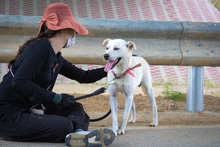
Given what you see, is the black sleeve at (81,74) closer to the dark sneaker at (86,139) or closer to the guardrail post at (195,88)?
the dark sneaker at (86,139)

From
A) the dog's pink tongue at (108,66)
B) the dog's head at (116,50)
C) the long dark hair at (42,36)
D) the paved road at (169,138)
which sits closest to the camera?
the paved road at (169,138)

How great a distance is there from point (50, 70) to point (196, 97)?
8.26ft

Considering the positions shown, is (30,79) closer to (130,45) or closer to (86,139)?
(86,139)

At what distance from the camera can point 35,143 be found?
2.79m

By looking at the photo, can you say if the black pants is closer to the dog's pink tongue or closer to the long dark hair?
the long dark hair

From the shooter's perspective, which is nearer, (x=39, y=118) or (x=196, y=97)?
(x=39, y=118)

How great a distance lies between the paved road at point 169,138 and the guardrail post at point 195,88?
1.01m

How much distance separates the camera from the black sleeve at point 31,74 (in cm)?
268

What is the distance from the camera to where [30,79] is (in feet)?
9.42

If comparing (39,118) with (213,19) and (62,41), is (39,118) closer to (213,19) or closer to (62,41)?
(62,41)

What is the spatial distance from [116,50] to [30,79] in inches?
53.8

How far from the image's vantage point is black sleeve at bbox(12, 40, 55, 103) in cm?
268

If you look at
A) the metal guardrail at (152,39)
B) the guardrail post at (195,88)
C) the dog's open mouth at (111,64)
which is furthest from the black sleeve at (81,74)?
the guardrail post at (195,88)

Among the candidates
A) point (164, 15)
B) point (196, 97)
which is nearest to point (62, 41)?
point (196, 97)
